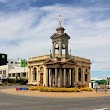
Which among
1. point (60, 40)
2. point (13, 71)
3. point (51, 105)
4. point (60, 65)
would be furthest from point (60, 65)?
point (13, 71)

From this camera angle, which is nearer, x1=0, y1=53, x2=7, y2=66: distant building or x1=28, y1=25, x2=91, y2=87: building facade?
x1=28, y1=25, x2=91, y2=87: building facade

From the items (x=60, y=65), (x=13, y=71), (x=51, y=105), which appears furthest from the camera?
(x=13, y=71)

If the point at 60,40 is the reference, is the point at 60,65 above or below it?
below

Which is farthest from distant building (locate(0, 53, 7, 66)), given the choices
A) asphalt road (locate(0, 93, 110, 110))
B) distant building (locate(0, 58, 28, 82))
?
asphalt road (locate(0, 93, 110, 110))

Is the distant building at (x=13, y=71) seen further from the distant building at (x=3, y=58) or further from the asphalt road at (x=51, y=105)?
the asphalt road at (x=51, y=105)

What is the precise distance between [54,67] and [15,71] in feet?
220

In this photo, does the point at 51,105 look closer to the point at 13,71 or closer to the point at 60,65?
the point at 60,65

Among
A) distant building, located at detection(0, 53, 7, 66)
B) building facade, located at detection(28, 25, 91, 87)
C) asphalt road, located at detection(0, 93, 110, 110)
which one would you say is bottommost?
asphalt road, located at detection(0, 93, 110, 110)

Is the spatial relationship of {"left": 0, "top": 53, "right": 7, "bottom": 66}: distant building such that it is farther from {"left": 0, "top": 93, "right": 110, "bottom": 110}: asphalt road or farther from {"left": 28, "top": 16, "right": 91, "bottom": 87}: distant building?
{"left": 0, "top": 93, "right": 110, "bottom": 110}: asphalt road

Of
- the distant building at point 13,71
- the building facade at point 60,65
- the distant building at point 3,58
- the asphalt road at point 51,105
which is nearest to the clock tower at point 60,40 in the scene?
the building facade at point 60,65

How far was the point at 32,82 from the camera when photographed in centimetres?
8800

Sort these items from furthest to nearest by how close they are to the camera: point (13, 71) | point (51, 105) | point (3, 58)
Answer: point (3, 58) < point (13, 71) < point (51, 105)

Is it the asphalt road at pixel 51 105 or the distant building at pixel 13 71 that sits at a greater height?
the distant building at pixel 13 71

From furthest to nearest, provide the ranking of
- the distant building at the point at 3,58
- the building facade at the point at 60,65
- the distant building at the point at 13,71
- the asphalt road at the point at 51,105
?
the distant building at the point at 3,58
the distant building at the point at 13,71
the building facade at the point at 60,65
the asphalt road at the point at 51,105
